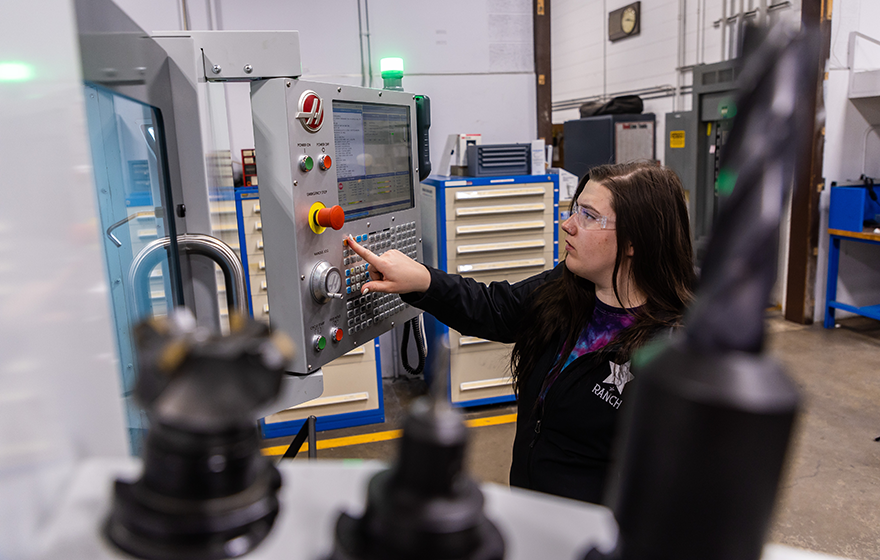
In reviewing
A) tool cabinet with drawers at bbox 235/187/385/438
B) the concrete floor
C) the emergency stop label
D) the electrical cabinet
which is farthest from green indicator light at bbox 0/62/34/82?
the emergency stop label

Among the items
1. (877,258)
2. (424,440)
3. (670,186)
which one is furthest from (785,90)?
(877,258)

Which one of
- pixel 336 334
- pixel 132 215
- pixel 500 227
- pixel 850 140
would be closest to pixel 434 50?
pixel 500 227

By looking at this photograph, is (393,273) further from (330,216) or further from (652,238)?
(652,238)

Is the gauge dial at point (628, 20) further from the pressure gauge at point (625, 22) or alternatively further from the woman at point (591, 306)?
the woman at point (591, 306)

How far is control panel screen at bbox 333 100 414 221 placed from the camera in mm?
1206

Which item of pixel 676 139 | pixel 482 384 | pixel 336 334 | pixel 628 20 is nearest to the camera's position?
pixel 336 334

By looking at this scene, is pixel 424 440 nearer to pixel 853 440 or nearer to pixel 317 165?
pixel 317 165

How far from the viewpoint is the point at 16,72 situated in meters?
0.30

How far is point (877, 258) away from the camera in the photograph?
4516 mm

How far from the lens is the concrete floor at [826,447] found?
2225mm

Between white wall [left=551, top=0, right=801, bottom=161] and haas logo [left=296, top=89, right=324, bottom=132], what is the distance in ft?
14.3

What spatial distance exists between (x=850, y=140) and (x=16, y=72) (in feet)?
17.3

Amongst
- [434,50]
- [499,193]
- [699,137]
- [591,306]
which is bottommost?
[591,306]

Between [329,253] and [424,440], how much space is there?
97cm
